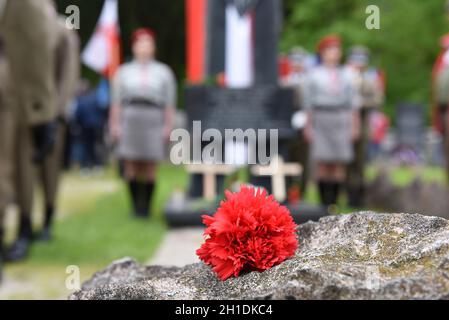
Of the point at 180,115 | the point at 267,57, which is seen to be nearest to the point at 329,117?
the point at 267,57

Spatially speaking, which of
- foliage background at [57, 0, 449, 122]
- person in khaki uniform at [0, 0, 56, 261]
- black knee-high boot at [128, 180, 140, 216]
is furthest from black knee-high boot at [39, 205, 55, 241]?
foliage background at [57, 0, 449, 122]

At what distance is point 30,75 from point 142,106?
2.25 m

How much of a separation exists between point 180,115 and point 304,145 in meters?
11.3

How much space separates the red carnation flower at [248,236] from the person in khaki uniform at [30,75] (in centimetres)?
402

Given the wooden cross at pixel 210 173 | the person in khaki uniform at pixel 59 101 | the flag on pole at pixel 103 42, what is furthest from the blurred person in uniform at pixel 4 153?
the flag on pole at pixel 103 42

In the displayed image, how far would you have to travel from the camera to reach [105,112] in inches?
618

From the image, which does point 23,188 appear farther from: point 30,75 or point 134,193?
point 134,193

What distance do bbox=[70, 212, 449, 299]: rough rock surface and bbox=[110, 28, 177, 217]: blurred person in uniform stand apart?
5.91 metres

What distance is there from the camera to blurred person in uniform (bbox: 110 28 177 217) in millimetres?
7723

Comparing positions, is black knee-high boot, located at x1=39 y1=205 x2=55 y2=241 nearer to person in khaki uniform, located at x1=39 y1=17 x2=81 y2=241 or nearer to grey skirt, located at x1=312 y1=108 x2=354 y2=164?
person in khaki uniform, located at x1=39 y1=17 x2=81 y2=241

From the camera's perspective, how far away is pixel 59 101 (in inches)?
242

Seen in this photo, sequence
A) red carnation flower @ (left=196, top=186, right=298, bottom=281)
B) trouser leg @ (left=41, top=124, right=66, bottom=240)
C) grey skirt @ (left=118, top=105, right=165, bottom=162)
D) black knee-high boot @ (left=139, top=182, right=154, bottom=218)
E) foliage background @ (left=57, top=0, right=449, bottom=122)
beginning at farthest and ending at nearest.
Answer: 1. foliage background @ (left=57, top=0, right=449, bottom=122)
2. black knee-high boot @ (left=139, top=182, right=154, bottom=218)
3. grey skirt @ (left=118, top=105, right=165, bottom=162)
4. trouser leg @ (left=41, top=124, right=66, bottom=240)
5. red carnation flower @ (left=196, top=186, right=298, bottom=281)

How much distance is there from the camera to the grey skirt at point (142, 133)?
779 centimetres

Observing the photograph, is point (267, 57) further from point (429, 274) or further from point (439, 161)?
point (439, 161)
